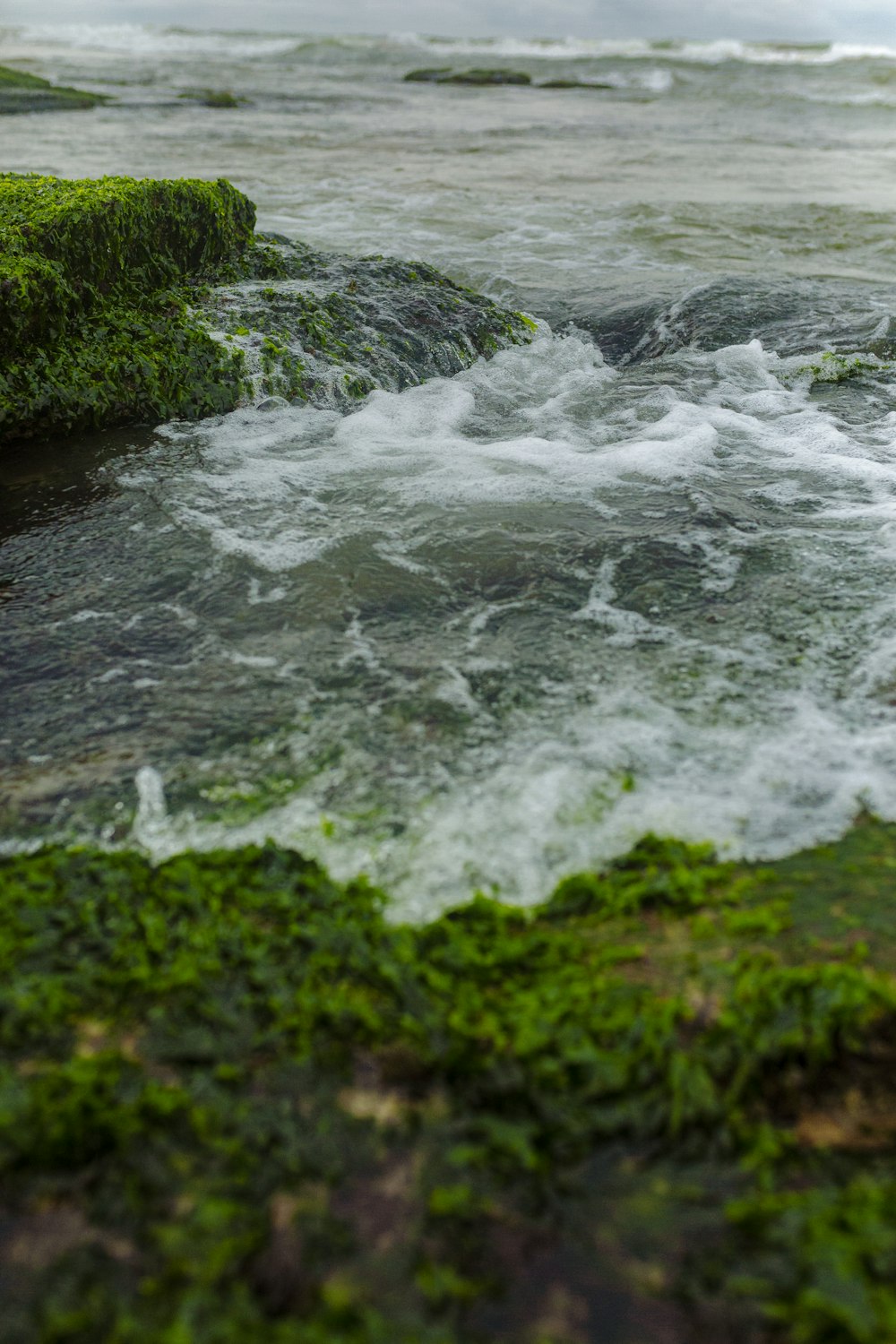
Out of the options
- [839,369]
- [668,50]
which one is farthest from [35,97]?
[668,50]

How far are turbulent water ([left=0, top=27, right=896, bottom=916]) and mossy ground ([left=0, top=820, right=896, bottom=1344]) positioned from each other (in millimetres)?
226

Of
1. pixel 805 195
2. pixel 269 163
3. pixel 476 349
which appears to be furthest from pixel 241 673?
pixel 269 163

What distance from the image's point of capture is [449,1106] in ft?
6.55

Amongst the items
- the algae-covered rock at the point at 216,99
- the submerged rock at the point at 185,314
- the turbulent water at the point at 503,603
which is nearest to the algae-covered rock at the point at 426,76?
the algae-covered rock at the point at 216,99

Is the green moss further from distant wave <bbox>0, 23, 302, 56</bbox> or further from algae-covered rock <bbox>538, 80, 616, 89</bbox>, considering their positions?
distant wave <bbox>0, 23, 302, 56</bbox>

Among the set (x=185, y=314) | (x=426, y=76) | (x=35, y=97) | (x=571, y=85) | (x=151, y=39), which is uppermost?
(x=151, y=39)

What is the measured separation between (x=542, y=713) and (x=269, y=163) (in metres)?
16.7

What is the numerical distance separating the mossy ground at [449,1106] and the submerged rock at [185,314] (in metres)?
3.93

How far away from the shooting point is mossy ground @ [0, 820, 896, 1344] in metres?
1.67

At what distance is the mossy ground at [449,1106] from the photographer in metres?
1.67

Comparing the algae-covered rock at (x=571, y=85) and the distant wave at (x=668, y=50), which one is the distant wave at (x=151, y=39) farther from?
the algae-covered rock at (x=571, y=85)

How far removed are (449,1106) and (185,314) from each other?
18.7 ft

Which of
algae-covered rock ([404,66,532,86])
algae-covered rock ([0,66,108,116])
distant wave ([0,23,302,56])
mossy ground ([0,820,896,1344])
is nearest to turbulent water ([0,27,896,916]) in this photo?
Result: mossy ground ([0,820,896,1344])

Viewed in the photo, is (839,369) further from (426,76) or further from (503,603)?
(426,76)
